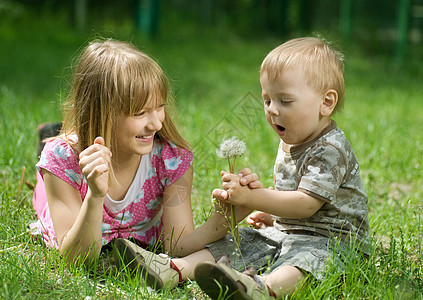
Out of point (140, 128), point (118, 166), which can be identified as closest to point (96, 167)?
point (140, 128)

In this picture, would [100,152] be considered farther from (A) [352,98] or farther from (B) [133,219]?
(A) [352,98]

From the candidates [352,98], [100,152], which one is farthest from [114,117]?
[352,98]

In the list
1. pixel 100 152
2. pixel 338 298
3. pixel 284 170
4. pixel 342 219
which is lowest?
pixel 338 298

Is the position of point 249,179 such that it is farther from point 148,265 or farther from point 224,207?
point 148,265

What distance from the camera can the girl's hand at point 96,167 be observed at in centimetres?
219

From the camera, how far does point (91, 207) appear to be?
7.47 ft

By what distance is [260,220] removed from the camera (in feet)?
9.11

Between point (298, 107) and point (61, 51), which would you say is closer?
point (298, 107)

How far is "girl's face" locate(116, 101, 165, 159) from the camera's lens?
2455 mm

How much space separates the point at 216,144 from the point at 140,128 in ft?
5.41

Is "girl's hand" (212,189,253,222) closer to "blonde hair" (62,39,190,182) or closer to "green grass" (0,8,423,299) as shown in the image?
"green grass" (0,8,423,299)

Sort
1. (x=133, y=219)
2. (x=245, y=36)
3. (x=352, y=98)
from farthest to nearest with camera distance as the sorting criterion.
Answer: (x=245, y=36), (x=352, y=98), (x=133, y=219)

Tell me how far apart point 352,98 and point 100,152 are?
5.13 m

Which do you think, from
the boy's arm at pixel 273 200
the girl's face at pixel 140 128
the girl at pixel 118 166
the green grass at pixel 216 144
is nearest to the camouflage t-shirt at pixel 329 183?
the boy's arm at pixel 273 200
